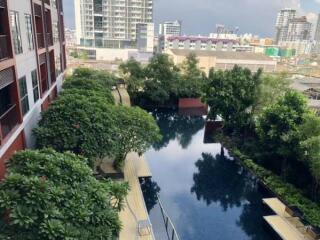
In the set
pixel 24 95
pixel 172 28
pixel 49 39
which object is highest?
pixel 172 28

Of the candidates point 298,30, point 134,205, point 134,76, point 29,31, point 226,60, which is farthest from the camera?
point 298,30

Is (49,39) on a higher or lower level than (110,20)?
lower

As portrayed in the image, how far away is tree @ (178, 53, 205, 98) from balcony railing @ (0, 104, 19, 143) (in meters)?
18.8

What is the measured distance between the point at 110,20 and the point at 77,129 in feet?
187

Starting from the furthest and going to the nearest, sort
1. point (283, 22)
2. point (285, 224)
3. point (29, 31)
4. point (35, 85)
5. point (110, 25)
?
point (283, 22)
point (110, 25)
point (35, 85)
point (29, 31)
point (285, 224)

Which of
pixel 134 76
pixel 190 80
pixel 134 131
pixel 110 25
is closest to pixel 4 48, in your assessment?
pixel 134 131

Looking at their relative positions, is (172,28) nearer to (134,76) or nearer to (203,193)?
(134,76)

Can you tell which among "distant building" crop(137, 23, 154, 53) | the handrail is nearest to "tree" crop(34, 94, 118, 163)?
the handrail

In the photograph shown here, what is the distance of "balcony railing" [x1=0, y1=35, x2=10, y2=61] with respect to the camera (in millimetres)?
7230

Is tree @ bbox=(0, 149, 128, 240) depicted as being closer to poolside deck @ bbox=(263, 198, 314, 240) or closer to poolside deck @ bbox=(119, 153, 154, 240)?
poolside deck @ bbox=(119, 153, 154, 240)

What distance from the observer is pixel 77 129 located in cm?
922

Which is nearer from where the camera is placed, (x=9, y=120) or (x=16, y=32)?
(x=9, y=120)

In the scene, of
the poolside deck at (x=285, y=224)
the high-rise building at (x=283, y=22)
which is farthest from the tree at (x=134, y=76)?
the high-rise building at (x=283, y=22)

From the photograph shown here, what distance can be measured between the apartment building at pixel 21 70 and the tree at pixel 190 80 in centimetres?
1466
